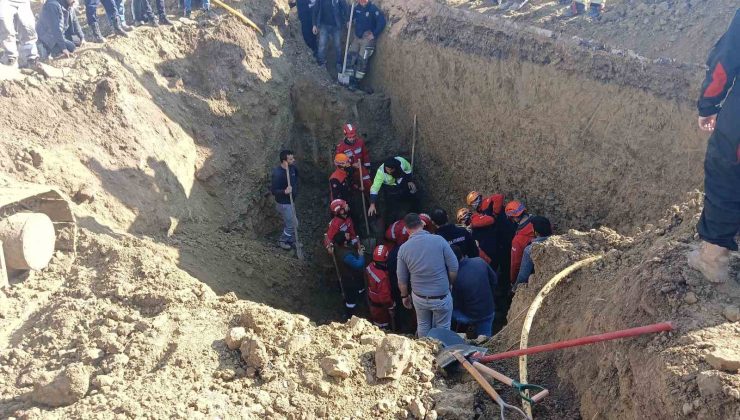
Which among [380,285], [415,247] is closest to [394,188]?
[380,285]

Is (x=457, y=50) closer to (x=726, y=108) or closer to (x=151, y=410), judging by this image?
(x=726, y=108)

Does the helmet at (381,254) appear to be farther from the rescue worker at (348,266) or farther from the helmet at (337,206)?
the helmet at (337,206)

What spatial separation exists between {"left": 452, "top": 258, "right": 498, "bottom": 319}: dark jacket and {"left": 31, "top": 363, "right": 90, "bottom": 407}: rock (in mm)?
4192

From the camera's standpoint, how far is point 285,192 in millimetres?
9688

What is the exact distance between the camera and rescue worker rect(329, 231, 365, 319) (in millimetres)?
9219

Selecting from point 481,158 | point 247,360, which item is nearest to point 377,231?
point 481,158

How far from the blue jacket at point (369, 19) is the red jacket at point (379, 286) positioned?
19.3ft

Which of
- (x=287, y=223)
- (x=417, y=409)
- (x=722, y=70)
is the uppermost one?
(x=722, y=70)

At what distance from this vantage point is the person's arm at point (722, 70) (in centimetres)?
378

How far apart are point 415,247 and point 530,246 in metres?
1.39

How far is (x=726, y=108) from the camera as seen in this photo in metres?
3.92

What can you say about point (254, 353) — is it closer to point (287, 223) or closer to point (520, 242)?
point (520, 242)

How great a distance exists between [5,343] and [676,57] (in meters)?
8.96

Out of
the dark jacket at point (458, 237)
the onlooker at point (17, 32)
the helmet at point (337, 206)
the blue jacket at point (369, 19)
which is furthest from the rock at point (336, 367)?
the blue jacket at point (369, 19)
